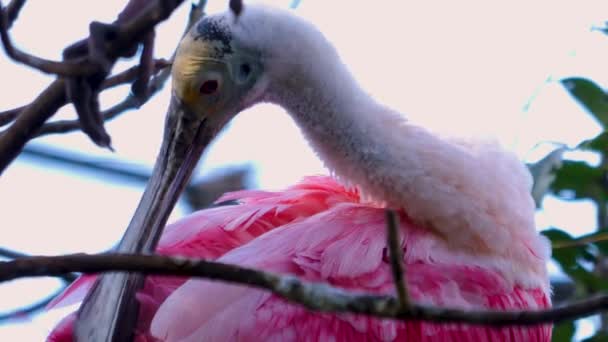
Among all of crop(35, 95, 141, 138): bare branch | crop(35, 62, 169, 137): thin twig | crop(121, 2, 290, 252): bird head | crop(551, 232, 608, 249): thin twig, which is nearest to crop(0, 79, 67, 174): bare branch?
crop(35, 62, 169, 137): thin twig

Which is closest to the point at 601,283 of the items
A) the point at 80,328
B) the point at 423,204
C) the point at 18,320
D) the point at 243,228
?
the point at 423,204

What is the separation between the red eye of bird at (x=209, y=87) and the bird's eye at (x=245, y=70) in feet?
0.35

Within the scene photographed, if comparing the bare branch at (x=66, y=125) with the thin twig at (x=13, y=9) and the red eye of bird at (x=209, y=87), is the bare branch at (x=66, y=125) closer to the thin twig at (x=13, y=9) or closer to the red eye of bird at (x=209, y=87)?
the thin twig at (x=13, y=9)

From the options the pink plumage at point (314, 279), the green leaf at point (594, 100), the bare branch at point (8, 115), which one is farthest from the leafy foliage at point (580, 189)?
the bare branch at point (8, 115)

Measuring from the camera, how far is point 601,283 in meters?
3.62

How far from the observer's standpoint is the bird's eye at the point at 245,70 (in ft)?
12.1

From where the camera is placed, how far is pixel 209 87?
3623mm

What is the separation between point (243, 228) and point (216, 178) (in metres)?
0.33

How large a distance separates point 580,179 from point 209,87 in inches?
50.4

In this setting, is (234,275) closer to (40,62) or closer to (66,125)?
(40,62)

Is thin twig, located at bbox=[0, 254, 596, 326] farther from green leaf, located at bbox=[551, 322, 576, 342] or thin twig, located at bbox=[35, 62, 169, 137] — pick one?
green leaf, located at bbox=[551, 322, 576, 342]

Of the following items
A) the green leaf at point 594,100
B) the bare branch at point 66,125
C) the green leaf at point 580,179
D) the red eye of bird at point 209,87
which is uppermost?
the bare branch at point 66,125

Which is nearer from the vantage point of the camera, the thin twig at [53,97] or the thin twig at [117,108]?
the thin twig at [53,97]

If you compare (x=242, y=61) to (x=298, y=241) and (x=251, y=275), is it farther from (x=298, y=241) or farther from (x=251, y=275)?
(x=251, y=275)
